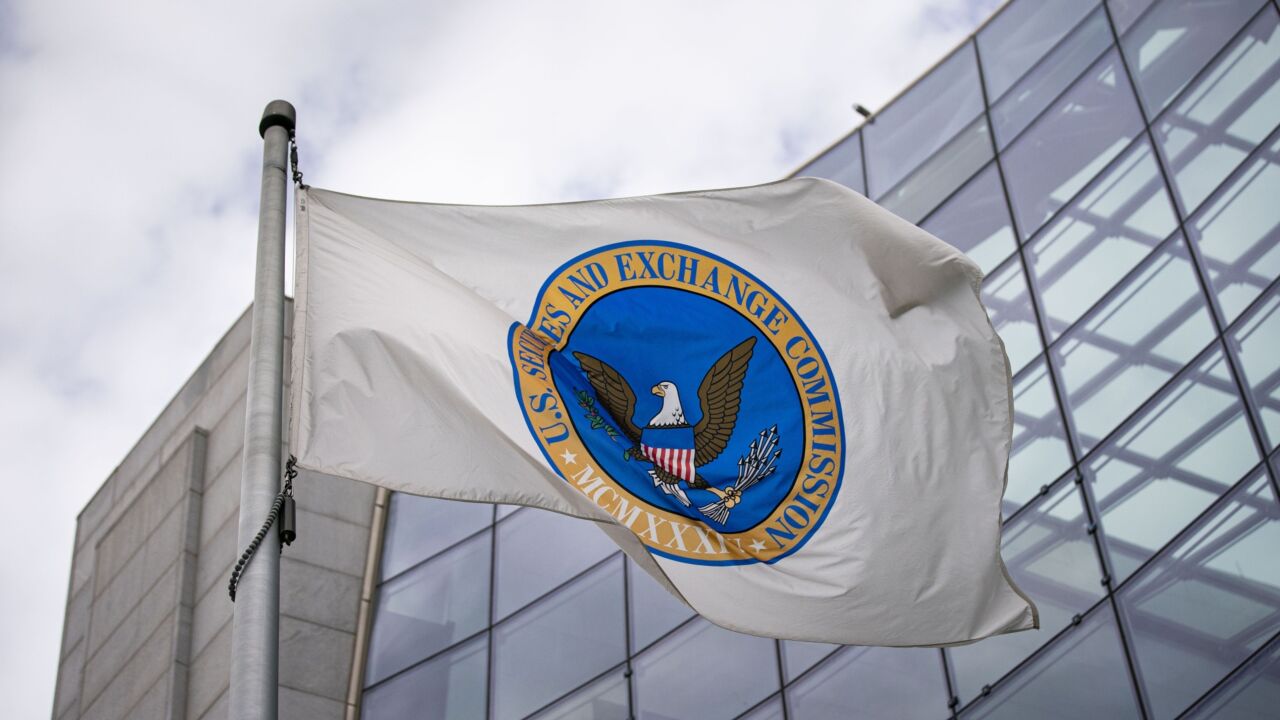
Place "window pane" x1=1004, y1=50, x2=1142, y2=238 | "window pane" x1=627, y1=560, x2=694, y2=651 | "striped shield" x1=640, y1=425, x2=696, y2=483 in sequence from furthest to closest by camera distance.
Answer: "window pane" x1=627, y1=560, x2=694, y2=651
"window pane" x1=1004, y1=50, x2=1142, y2=238
"striped shield" x1=640, y1=425, x2=696, y2=483

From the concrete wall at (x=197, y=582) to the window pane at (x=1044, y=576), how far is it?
854 centimetres

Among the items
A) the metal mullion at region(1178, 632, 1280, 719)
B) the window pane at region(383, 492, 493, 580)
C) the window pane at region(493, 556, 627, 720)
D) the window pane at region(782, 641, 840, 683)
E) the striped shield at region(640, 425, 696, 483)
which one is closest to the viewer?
the striped shield at region(640, 425, 696, 483)

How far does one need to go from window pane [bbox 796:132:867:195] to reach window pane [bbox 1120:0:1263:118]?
4.11 m

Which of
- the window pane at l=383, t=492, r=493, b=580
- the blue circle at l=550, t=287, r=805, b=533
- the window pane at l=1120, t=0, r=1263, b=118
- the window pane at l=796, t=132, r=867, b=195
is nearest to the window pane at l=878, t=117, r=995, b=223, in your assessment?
the window pane at l=796, t=132, r=867, b=195

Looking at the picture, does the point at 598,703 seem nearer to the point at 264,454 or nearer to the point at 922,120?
the point at 922,120

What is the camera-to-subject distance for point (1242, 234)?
13.8 metres

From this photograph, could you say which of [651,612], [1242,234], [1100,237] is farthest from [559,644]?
[1242,234]

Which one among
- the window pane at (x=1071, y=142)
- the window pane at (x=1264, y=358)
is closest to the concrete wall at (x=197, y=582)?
the window pane at (x=1071, y=142)

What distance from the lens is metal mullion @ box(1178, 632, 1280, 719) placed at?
11805 mm

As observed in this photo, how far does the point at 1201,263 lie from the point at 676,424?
7639mm

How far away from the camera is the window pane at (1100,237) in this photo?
14820 millimetres

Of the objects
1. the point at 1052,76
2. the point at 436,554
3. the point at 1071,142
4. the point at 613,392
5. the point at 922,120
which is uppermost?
the point at 922,120

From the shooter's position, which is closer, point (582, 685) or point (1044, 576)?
point (1044, 576)

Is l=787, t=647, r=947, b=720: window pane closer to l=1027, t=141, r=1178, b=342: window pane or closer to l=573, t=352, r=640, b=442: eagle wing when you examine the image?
l=1027, t=141, r=1178, b=342: window pane
